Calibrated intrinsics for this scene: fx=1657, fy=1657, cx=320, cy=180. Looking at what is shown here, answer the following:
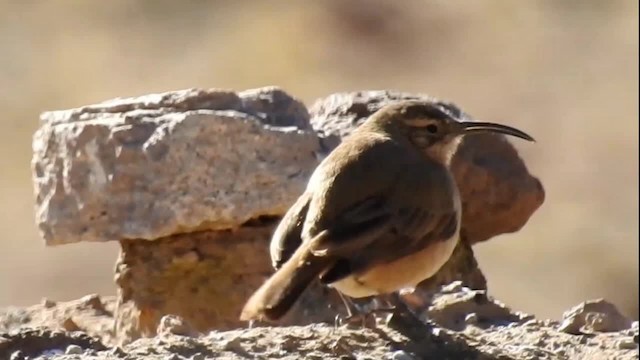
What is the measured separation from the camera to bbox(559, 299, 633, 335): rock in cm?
729

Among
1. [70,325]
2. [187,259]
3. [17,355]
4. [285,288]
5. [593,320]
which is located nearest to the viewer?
[285,288]

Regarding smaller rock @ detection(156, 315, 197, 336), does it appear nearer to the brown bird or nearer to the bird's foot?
the brown bird

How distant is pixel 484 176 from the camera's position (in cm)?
873

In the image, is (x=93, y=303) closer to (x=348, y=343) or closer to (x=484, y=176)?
(x=484, y=176)

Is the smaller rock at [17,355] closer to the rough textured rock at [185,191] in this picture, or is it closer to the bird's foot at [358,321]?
the rough textured rock at [185,191]

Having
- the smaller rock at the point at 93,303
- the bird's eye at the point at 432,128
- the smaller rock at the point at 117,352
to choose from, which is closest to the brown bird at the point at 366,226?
the bird's eye at the point at 432,128

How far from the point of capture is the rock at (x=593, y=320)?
23.9ft

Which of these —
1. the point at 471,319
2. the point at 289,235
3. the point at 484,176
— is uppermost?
the point at 484,176

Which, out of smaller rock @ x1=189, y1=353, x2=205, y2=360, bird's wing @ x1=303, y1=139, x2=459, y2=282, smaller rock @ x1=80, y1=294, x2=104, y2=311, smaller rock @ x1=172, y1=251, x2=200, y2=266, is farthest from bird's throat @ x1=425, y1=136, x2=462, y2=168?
smaller rock @ x1=80, y1=294, x2=104, y2=311

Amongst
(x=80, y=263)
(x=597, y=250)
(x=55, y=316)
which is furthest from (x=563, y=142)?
(x=55, y=316)

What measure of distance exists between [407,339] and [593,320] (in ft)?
3.85

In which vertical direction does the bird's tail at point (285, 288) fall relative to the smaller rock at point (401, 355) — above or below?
above

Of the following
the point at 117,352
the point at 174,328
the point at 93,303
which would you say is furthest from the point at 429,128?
the point at 93,303

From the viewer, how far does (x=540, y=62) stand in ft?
61.2
